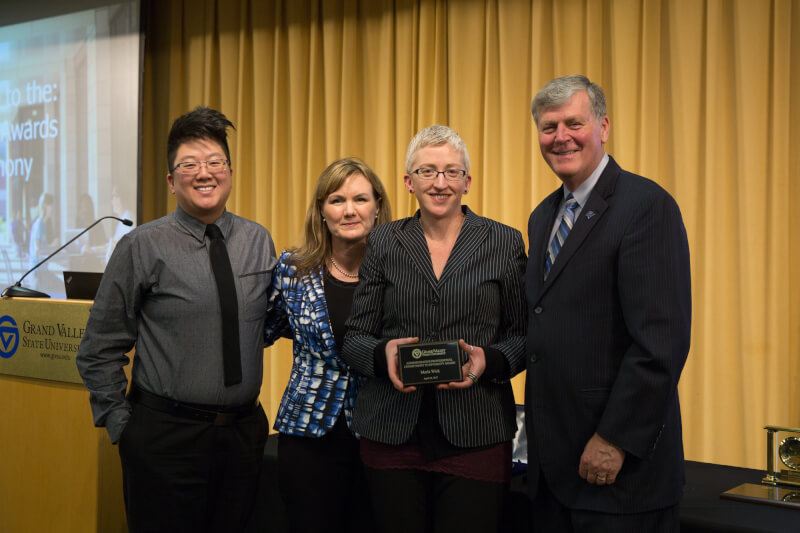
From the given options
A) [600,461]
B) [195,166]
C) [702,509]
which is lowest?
[702,509]

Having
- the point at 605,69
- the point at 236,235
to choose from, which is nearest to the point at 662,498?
the point at 236,235

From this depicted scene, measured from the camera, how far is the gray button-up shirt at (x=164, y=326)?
2.07m

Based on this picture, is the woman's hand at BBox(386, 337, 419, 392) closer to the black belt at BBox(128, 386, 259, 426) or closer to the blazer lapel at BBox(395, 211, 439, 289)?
the blazer lapel at BBox(395, 211, 439, 289)

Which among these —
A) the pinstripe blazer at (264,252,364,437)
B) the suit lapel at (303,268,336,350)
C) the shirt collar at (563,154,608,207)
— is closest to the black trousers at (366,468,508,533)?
the pinstripe blazer at (264,252,364,437)

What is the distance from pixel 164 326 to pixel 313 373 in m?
0.47

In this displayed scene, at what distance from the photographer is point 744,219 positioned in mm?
3639

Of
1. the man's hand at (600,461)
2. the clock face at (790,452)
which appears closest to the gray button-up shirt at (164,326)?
the man's hand at (600,461)

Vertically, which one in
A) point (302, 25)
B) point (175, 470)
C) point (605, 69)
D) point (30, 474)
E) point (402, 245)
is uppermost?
point (302, 25)

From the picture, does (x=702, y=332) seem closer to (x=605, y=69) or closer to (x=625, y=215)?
(x=605, y=69)

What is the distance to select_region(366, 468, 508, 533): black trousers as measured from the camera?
1682 mm

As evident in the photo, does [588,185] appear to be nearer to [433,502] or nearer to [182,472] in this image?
[433,502]

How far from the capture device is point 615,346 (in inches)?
62.6

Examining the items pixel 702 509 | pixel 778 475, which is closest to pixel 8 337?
pixel 702 509

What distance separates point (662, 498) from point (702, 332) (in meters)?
2.44
